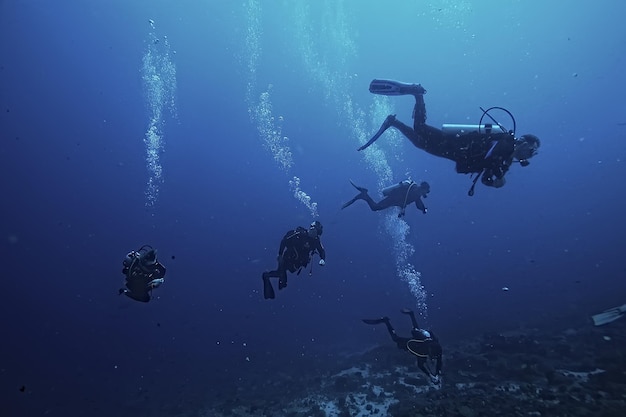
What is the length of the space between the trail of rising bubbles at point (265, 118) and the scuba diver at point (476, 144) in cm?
4587

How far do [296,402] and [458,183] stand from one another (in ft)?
A: 210

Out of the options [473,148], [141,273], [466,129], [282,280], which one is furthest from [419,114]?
[141,273]

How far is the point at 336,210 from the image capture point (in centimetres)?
5841

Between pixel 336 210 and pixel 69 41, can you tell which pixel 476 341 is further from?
pixel 69 41

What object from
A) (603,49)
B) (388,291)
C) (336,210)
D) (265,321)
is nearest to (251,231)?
(336,210)

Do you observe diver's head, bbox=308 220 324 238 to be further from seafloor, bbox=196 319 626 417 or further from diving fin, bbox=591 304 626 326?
diving fin, bbox=591 304 626 326

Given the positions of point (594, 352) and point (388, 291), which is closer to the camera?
point (594, 352)

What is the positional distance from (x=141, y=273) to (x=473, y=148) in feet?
20.8

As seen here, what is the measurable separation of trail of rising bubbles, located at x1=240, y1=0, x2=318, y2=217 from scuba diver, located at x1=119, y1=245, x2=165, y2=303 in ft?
152

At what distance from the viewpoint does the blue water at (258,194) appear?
97.9ft

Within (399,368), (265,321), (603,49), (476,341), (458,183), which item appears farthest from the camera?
(603,49)

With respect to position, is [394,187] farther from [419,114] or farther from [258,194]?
[258,194]

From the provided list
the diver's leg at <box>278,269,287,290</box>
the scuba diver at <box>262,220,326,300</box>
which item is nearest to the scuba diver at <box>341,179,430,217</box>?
the scuba diver at <box>262,220,326,300</box>

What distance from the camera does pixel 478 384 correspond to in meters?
12.3
